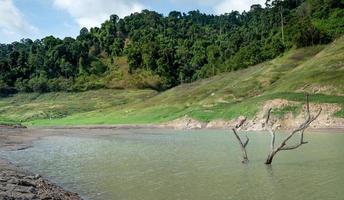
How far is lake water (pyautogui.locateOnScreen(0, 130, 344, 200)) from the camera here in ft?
98.9

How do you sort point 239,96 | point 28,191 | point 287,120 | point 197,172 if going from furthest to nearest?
1. point 239,96
2. point 287,120
3. point 197,172
4. point 28,191

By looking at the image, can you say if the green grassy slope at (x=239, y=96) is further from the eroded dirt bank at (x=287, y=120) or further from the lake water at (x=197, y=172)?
the lake water at (x=197, y=172)

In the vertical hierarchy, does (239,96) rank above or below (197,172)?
above

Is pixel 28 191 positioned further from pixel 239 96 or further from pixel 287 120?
pixel 239 96

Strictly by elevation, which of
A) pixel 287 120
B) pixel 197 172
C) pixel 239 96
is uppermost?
pixel 239 96

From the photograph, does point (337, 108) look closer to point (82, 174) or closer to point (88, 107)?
point (82, 174)

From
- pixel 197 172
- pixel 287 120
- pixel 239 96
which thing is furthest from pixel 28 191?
pixel 239 96

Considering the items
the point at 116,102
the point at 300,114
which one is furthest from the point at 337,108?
the point at 116,102

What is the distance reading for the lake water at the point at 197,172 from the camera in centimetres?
3016

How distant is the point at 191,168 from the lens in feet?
136

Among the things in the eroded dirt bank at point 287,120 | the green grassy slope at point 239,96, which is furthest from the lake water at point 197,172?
the green grassy slope at point 239,96

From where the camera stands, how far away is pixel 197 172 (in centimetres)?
3900

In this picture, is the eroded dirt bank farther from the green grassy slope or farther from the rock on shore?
the rock on shore

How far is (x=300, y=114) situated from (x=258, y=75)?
60.2 m
